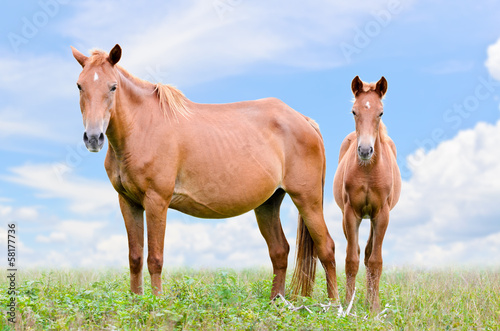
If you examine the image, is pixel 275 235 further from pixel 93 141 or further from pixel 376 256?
pixel 93 141

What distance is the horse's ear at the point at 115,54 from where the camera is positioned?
20.5 ft

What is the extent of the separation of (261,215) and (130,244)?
2186 millimetres

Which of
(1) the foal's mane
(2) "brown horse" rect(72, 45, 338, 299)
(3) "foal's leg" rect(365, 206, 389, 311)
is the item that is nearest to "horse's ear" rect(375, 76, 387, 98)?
(2) "brown horse" rect(72, 45, 338, 299)

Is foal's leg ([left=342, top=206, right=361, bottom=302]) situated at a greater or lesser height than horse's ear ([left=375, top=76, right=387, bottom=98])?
lesser

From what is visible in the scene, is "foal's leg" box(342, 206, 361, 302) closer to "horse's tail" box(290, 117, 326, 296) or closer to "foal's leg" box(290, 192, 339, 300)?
"foal's leg" box(290, 192, 339, 300)

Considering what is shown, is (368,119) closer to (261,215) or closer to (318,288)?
(261,215)

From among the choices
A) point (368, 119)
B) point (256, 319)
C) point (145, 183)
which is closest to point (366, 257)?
point (368, 119)

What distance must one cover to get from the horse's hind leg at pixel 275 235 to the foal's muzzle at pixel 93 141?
2.99 metres

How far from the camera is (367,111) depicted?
6.98m

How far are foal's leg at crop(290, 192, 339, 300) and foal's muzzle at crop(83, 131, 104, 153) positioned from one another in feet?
9.98

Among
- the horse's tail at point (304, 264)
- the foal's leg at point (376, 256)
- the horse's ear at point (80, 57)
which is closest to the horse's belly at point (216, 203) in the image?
the horse's tail at point (304, 264)

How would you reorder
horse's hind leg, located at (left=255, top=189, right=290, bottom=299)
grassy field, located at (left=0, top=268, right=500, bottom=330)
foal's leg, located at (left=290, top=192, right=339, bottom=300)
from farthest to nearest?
horse's hind leg, located at (left=255, top=189, right=290, bottom=299), foal's leg, located at (left=290, top=192, right=339, bottom=300), grassy field, located at (left=0, top=268, right=500, bottom=330)

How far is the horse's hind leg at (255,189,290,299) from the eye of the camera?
25.5 feet

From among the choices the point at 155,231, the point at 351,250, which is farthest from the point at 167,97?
the point at 351,250
